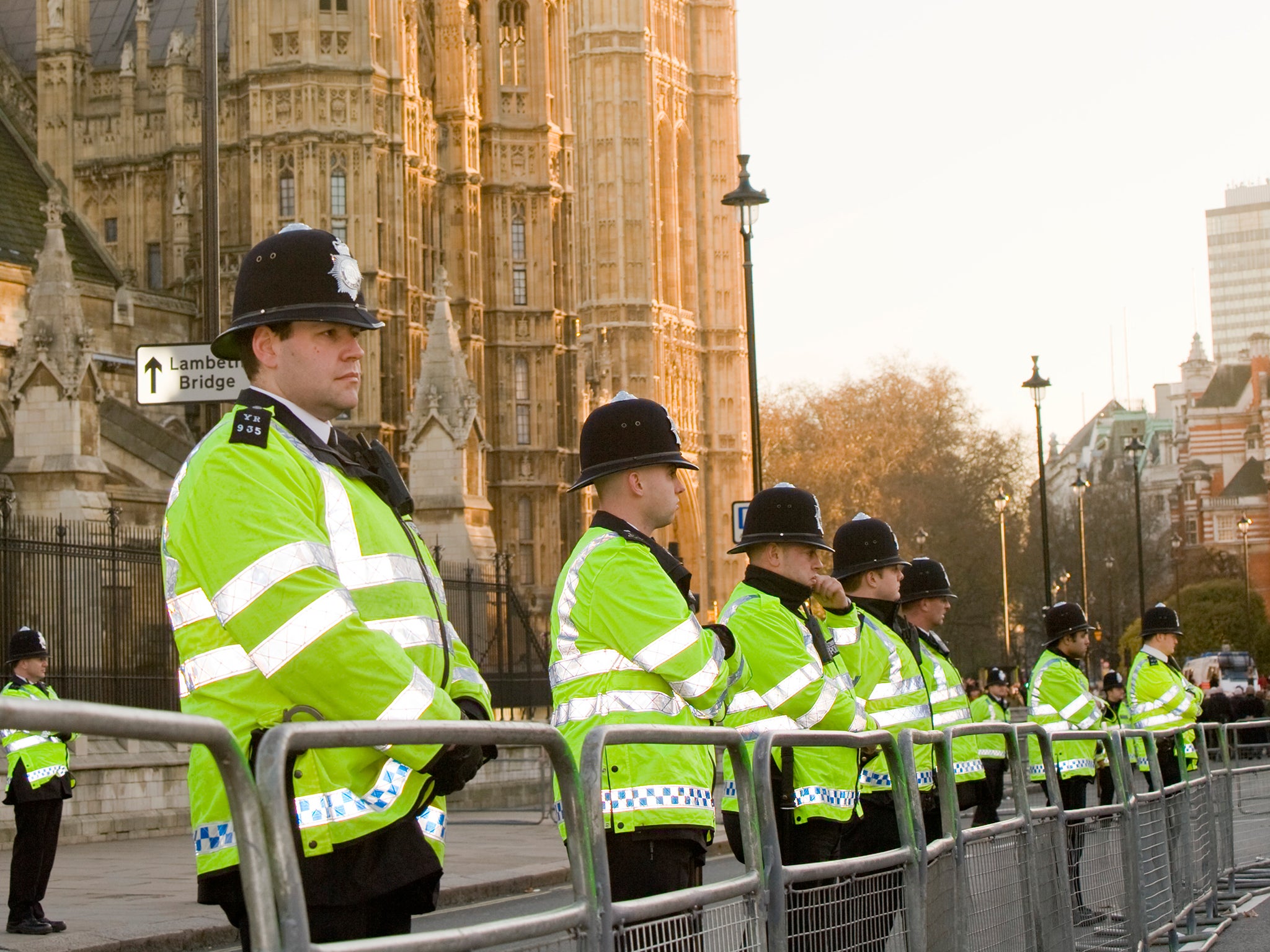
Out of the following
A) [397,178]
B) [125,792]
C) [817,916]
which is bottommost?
[125,792]

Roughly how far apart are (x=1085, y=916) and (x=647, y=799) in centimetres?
383

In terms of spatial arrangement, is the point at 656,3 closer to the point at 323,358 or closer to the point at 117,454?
the point at 117,454

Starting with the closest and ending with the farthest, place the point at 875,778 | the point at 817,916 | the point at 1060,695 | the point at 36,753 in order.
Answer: the point at 817,916 → the point at 875,778 → the point at 36,753 → the point at 1060,695

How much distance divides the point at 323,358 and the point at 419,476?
1370 inches

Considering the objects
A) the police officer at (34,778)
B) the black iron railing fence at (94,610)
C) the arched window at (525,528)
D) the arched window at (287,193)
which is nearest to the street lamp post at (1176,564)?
the arched window at (525,528)

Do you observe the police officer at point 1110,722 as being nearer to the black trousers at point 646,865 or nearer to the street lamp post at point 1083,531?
the black trousers at point 646,865

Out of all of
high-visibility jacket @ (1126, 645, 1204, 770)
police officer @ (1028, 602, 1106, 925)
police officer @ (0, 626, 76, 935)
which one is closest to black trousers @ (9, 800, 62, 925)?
police officer @ (0, 626, 76, 935)

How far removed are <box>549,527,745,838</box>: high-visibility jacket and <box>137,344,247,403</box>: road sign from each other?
26.4ft

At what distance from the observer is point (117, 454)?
34.8 metres

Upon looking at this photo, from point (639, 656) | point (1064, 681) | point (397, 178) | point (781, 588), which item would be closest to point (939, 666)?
point (1064, 681)

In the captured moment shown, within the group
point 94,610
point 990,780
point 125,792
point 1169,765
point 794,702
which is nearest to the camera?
point 794,702

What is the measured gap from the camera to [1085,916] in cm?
848

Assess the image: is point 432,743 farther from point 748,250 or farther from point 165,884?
point 748,250

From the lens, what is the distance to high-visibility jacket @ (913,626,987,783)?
998cm
